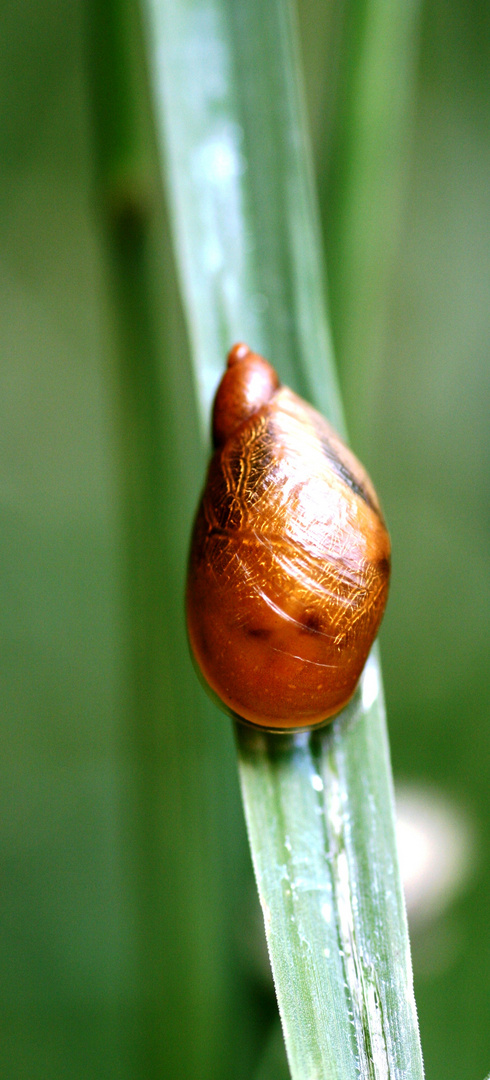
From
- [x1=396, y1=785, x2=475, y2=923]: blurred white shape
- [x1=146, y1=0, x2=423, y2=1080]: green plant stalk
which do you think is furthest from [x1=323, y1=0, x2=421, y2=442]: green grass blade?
[x1=396, y1=785, x2=475, y2=923]: blurred white shape

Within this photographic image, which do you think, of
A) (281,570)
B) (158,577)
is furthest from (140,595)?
(281,570)

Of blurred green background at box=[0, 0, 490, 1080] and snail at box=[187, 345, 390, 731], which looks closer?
snail at box=[187, 345, 390, 731]

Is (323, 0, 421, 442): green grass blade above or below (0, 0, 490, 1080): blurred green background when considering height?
above

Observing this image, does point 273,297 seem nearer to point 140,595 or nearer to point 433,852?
point 140,595

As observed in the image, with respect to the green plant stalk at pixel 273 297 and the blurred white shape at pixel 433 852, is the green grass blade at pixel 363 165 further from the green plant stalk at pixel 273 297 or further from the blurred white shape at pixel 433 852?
the blurred white shape at pixel 433 852

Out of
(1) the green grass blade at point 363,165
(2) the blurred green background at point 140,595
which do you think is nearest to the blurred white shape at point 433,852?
(2) the blurred green background at point 140,595

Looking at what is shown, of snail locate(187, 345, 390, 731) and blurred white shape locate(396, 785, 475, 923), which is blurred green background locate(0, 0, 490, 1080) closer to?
blurred white shape locate(396, 785, 475, 923)
